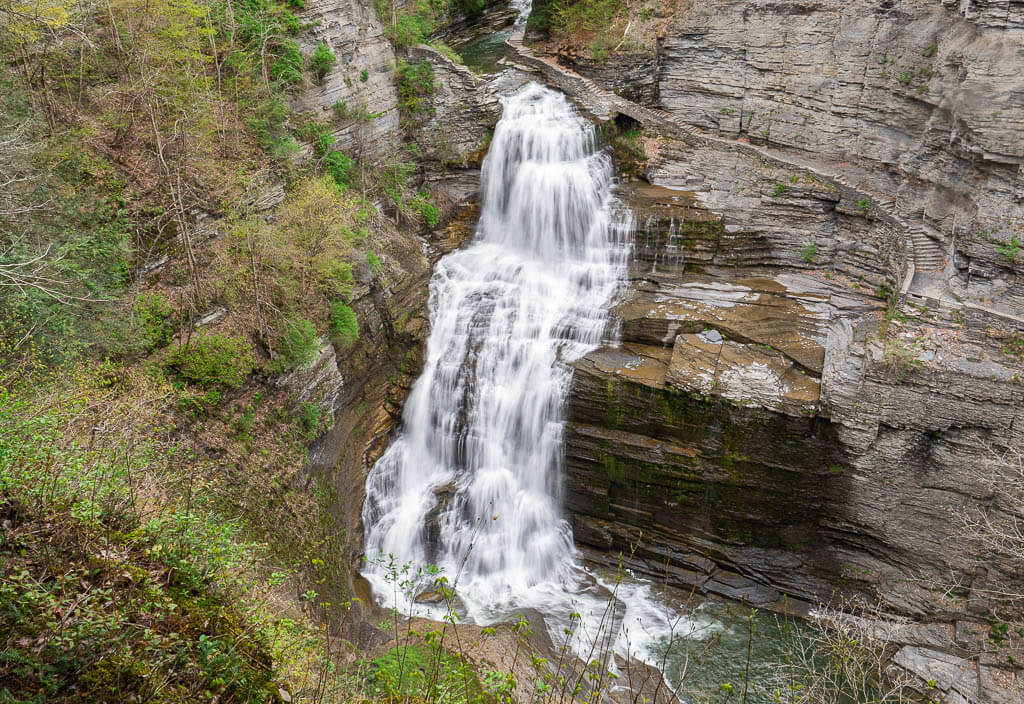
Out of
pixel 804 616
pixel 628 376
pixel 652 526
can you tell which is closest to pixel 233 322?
pixel 628 376

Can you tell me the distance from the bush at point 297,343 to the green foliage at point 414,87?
9.26 m

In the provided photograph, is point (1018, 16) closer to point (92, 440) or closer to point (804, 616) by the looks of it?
point (804, 616)

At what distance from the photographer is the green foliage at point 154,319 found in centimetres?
1234

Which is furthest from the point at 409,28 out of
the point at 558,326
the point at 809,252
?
the point at 809,252

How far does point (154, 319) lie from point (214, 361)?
1.35 m

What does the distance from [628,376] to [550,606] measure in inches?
220

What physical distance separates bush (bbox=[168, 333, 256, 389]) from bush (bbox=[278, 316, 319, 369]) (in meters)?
0.84

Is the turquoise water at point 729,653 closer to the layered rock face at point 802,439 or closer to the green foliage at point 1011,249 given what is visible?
the layered rock face at point 802,439

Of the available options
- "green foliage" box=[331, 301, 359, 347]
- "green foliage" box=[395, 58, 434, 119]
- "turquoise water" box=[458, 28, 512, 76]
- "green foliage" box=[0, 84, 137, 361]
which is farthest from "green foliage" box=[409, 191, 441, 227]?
"green foliage" box=[0, 84, 137, 361]

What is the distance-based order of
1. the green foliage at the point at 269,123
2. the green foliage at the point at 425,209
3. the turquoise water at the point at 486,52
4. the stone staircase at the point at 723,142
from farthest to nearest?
the turquoise water at the point at 486,52 → the green foliage at the point at 425,209 → the green foliage at the point at 269,123 → the stone staircase at the point at 723,142

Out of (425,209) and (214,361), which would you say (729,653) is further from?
(425,209)

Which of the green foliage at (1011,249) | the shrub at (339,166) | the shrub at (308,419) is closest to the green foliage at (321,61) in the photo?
the shrub at (339,166)

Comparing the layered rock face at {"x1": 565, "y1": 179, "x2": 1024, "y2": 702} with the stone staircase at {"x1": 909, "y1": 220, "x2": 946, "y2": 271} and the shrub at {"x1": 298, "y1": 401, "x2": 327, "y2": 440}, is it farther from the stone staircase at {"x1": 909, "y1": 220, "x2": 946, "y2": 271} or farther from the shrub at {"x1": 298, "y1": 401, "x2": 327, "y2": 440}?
the shrub at {"x1": 298, "y1": 401, "x2": 327, "y2": 440}

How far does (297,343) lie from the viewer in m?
14.4
